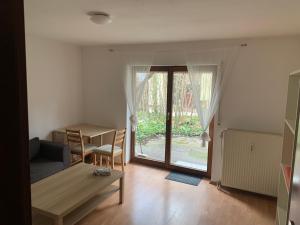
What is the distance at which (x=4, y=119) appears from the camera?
0.59 meters

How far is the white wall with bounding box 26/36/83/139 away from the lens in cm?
377

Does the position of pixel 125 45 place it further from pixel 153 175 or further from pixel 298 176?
pixel 298 176

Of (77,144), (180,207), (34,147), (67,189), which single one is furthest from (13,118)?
(77,144)

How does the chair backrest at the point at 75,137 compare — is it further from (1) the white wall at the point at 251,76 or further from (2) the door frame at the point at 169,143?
(1) the white wall at the point at 251,76

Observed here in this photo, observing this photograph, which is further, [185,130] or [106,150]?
[185,130]

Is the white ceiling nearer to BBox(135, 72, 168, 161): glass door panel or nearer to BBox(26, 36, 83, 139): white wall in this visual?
BBox(26, 36, 83, 139): white wall

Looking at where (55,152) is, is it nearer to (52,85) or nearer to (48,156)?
(48,156)

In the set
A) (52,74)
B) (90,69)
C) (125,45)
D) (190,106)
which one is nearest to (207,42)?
(190,106)

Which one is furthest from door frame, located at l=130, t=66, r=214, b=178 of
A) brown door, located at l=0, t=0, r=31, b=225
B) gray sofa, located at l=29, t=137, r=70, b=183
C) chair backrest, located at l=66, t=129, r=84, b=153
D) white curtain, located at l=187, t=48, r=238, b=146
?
brown door, located at l=0, t=0, r=31, b=225

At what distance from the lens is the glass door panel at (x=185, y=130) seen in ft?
13.2

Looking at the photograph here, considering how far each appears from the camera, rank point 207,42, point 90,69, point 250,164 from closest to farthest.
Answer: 1. point 250,164
2. point 207,42
3. point 90,69

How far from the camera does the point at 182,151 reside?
4297 millimetres

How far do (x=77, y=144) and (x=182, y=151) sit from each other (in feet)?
6.02

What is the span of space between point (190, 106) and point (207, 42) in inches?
41.2
